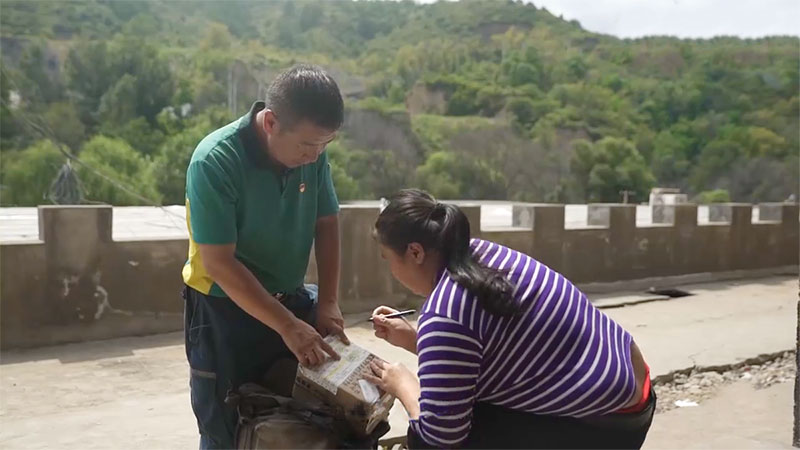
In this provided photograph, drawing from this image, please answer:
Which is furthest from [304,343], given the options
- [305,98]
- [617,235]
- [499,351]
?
[617,235]

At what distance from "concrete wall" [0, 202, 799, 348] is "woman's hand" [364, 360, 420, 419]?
14.5 ft

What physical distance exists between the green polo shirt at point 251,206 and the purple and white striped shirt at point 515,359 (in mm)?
539

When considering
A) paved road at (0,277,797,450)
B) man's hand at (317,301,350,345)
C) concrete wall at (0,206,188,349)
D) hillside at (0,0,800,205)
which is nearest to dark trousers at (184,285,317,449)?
man's hand at (317,301,350,345)

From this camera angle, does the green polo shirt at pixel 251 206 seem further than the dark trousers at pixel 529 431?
Yes

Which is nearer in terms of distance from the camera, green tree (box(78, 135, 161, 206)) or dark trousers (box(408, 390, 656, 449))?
dark trousers (box(408, 390, 656, 449))

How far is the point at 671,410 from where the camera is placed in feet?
15.9

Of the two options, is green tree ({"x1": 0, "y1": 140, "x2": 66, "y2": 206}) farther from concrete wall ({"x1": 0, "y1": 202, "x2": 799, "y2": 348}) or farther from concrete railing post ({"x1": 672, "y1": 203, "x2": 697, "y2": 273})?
concrete railing post ({"x1": 672, "y1": 203, "x2": 697, "y2": 273})

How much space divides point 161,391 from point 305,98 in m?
3.37

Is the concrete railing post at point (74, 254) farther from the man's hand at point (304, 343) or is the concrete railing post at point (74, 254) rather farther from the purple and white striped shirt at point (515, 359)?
the purple and white striped shirt at point (515, 359)

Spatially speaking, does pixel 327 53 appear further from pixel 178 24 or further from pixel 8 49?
pixel 8 49

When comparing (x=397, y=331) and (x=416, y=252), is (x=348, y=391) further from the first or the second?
(x=416, y=252)

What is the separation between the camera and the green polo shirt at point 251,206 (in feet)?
6.64

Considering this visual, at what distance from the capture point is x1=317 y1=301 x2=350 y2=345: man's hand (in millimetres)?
2373

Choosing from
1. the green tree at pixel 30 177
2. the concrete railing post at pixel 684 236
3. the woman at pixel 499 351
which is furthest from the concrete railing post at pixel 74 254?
the green tree at pixel 30 177
